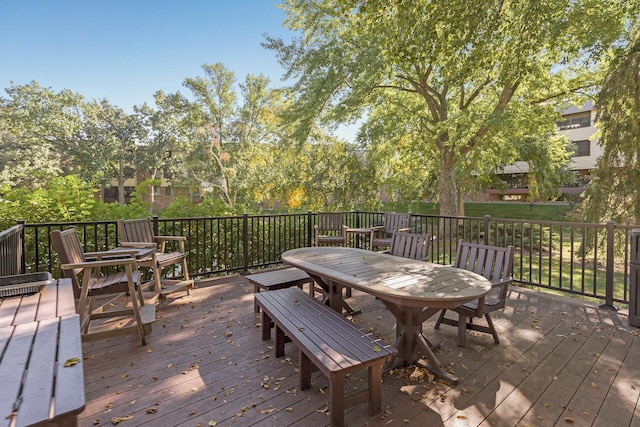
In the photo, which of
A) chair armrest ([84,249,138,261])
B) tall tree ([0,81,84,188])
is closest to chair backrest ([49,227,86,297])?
chair armrest ([84,249,138,261])

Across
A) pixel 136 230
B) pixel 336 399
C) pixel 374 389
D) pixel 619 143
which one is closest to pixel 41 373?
pixel 336 399

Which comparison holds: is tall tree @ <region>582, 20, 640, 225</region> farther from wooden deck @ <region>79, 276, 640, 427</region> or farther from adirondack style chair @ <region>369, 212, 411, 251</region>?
wooden deck @ <region>79, 276, 640, 427</region>

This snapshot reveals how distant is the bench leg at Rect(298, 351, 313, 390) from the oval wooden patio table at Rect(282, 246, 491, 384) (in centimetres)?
64

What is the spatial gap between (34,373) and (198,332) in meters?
2.29

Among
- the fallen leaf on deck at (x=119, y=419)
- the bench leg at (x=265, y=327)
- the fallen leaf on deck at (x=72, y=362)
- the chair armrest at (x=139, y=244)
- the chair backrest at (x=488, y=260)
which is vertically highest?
the chair armrest at (x=139, y=244)

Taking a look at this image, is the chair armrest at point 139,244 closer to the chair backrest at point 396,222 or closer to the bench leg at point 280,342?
the bench leg at point 280,342

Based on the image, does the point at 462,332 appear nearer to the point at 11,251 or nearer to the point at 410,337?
the point at 410,337

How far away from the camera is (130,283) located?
2.78m

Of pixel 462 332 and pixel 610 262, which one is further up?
pixel 610 262

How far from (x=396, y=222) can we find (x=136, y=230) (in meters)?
4.44

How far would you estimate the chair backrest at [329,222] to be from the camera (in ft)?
20.9

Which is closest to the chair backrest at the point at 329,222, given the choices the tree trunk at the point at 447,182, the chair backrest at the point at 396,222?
the chair backrest at the point at 396,222

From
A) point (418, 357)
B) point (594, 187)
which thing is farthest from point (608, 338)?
point (594, 187)

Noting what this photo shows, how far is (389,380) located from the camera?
2.32 meters
